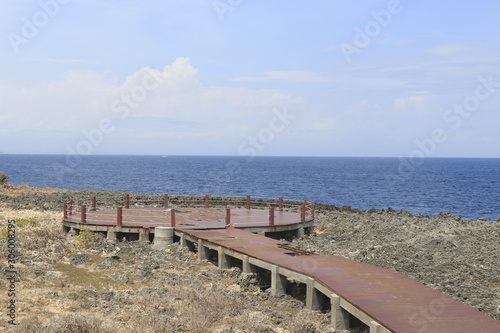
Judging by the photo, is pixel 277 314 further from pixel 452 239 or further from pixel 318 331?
pixel 452 239

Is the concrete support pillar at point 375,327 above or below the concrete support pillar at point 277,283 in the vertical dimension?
above

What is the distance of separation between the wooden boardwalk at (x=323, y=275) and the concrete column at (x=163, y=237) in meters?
0.45

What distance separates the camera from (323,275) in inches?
545

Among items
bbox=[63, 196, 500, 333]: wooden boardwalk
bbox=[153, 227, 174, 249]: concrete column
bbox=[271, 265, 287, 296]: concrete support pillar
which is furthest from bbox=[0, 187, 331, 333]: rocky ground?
bbox=[63, 196, 500, 333]: wooden boardwalk

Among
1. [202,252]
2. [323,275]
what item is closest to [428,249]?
[202,252]

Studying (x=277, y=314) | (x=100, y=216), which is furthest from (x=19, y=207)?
(x=277, y=314)

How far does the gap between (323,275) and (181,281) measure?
15.7ft

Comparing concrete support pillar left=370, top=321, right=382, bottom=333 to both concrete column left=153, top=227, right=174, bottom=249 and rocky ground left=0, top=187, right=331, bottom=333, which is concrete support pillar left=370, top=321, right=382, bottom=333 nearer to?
rocky ground left=0, top=187, right=331, bottom=333

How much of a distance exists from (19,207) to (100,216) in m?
10.2

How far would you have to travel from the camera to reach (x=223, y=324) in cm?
1220

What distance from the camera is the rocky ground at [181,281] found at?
39.9 feet

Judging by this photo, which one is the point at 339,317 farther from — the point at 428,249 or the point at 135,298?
the point at 428,249

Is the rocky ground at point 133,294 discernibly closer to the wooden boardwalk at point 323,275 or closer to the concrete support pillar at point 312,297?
the concrete support pillar at point 312,297

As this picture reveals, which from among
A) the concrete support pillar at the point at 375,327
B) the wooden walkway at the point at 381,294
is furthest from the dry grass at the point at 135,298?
the concrete support pillar at the point at 375,327
